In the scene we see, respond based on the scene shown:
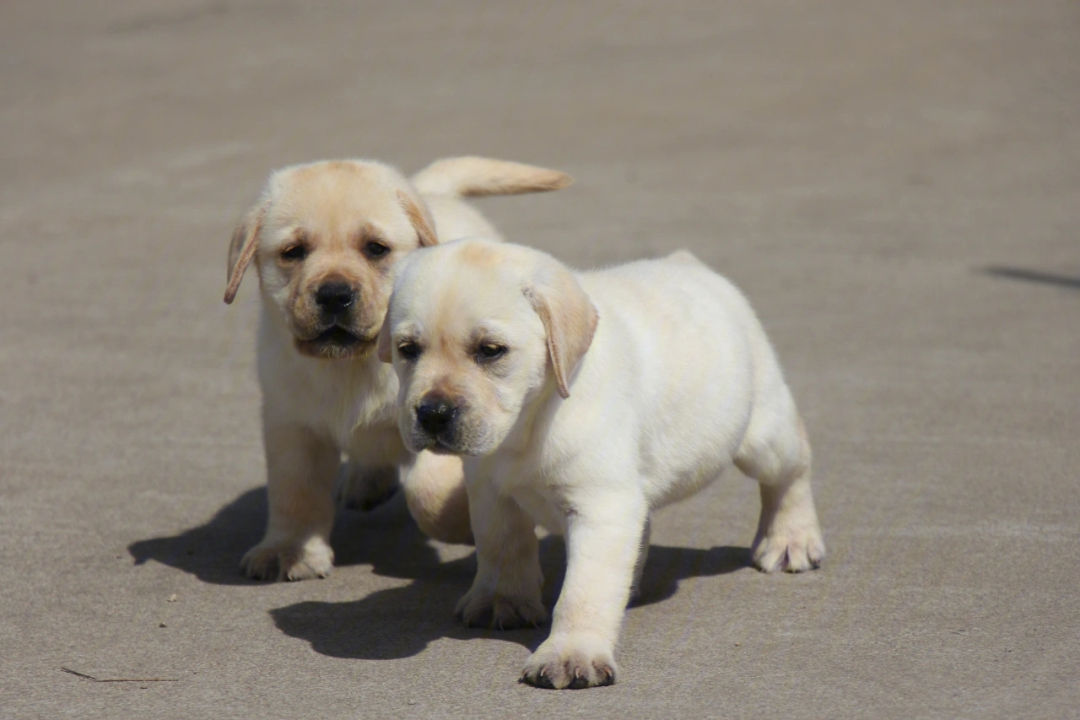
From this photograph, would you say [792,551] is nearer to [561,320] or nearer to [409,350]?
[561,320]

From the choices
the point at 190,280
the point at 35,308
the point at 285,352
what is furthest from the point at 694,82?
the point at 285,352

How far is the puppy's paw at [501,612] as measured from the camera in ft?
12.7

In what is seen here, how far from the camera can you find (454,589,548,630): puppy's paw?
387 centimetres

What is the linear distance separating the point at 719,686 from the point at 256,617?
1447 millimetres

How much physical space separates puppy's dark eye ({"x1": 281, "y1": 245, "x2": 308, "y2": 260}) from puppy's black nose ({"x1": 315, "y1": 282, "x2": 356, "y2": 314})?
0.23 meters

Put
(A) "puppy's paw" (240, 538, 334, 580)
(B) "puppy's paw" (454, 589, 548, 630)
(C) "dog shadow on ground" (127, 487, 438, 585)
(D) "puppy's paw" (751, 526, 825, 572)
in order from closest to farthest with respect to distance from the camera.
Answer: (B) "puppy's paw" (454, 589, 548, 630) < (D) "puppy's paw" (751, 526, 825, 572) < (A) "puppy's paw" (240, 538, 334, 580) < (C) "dog shadow on ground" (127, 487, 438, 585)

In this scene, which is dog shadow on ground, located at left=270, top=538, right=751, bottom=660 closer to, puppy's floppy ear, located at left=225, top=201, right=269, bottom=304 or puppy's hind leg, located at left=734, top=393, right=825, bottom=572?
puppy's hind leg, located at left=734, top=393, right=825, bottom=572

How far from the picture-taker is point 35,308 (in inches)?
314

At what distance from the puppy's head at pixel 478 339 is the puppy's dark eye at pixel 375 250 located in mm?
845

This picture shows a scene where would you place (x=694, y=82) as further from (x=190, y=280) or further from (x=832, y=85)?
(x=190, y=280)

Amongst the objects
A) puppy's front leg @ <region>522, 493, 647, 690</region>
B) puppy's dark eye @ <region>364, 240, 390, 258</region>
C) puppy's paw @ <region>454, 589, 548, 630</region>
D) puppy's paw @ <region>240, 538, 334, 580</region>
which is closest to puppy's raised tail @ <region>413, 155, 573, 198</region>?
puppy's dark eye @ <region>364, 240, 390, 258</region>

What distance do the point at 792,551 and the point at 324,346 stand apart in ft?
5.27

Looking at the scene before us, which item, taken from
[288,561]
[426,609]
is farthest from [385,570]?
[426,609]

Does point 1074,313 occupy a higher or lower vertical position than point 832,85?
lower
